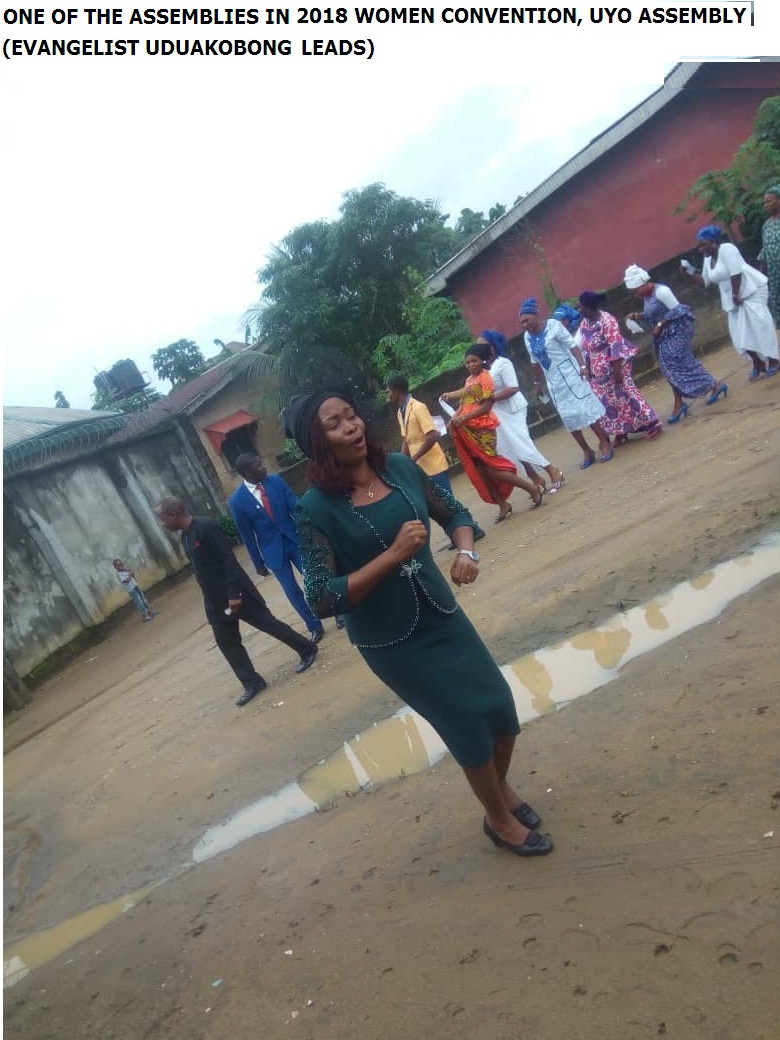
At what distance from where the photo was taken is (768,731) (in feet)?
9.39

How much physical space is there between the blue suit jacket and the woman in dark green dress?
3540 millimetres

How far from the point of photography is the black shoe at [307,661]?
6.23 meters

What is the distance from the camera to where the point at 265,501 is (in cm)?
624

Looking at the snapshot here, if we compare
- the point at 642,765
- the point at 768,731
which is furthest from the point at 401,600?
the point at 768,731

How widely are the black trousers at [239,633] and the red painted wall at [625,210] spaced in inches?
480

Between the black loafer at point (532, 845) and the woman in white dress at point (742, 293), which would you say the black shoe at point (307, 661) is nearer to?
the black loafer at point (532, 845)

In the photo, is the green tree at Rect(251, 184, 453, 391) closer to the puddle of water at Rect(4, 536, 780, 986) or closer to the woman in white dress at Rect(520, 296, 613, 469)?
the woman in white dress at Rect(520, 296, 613, 469)

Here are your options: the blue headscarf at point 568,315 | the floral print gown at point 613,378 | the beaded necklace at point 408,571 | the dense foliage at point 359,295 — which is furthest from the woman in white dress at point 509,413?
the dense foliage at point 359,295

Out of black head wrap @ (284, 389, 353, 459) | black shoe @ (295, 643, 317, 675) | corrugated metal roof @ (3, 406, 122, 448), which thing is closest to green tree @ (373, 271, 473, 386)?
corrugated metal roof @ (3, 406, 122, 448)

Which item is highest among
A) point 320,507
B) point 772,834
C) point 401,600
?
point 320,507

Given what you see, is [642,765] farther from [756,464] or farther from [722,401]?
[722,401]

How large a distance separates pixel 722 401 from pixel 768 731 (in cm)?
610

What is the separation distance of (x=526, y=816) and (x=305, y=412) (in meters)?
1.69

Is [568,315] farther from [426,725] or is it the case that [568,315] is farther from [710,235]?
[426,725]
